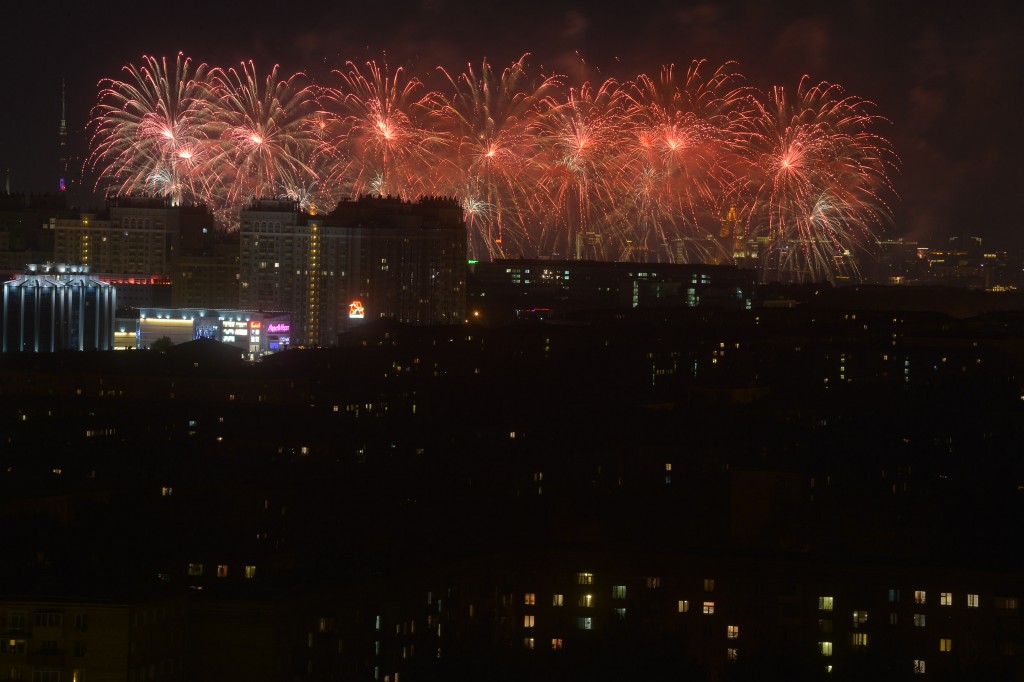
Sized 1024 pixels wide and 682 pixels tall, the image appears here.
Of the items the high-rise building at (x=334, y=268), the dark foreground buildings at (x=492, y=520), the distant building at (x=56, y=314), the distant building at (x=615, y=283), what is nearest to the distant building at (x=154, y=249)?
the high-rise building at (x=334, y=268)

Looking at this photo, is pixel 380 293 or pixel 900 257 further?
pixel 900 257

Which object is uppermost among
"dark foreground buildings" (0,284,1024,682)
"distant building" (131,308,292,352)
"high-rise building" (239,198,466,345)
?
"high-rise building" (239,198,466,345)

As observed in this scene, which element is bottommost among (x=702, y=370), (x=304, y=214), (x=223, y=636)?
(x=223, y=636)


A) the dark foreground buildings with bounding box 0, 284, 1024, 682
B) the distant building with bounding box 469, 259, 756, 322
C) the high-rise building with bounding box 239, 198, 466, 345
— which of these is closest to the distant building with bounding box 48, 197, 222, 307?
the high-rise building with bounding box 239, 198, 466, 345

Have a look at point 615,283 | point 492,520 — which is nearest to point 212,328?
point 615,283

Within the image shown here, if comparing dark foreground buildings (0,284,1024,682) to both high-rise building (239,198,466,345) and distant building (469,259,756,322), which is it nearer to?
high-rise building (239,198,466,345)

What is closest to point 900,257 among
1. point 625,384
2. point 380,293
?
point 380,293

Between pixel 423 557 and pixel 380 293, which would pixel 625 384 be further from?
pixel 423 557
